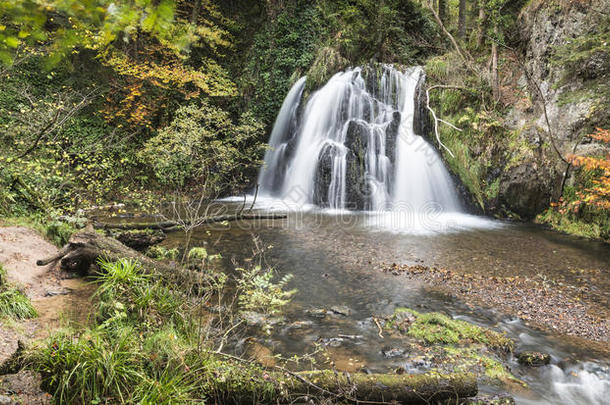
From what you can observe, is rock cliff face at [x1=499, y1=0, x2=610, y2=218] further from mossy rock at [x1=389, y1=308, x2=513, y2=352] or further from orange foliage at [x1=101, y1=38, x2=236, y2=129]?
orange foliage at [x1=101, y1=38, x2=236, y2=129]

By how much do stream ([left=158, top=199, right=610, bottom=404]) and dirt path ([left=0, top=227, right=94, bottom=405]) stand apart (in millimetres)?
2063

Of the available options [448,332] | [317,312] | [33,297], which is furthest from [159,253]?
[448,332]

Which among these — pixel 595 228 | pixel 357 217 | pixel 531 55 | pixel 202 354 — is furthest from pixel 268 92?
pixel 202 354

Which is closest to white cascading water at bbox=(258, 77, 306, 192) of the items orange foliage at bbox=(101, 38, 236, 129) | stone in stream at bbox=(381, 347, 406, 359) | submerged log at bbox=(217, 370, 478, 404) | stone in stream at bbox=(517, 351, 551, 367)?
orange foliage at bbox=(101, 38, 236, 129)

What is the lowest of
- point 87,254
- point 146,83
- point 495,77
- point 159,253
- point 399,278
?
point 399,278

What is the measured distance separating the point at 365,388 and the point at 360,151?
10.5m

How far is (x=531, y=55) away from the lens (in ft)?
37.6

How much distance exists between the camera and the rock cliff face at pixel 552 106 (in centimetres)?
915

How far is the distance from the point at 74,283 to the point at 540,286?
7486 millimetres

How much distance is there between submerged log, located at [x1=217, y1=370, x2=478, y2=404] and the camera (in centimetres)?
269

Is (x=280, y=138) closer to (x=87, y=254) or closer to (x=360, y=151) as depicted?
(x=360, y=151)

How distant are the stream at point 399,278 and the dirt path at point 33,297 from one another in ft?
6.77

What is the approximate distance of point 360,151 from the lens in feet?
41.1

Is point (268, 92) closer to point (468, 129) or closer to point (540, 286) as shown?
point (468, 129)
